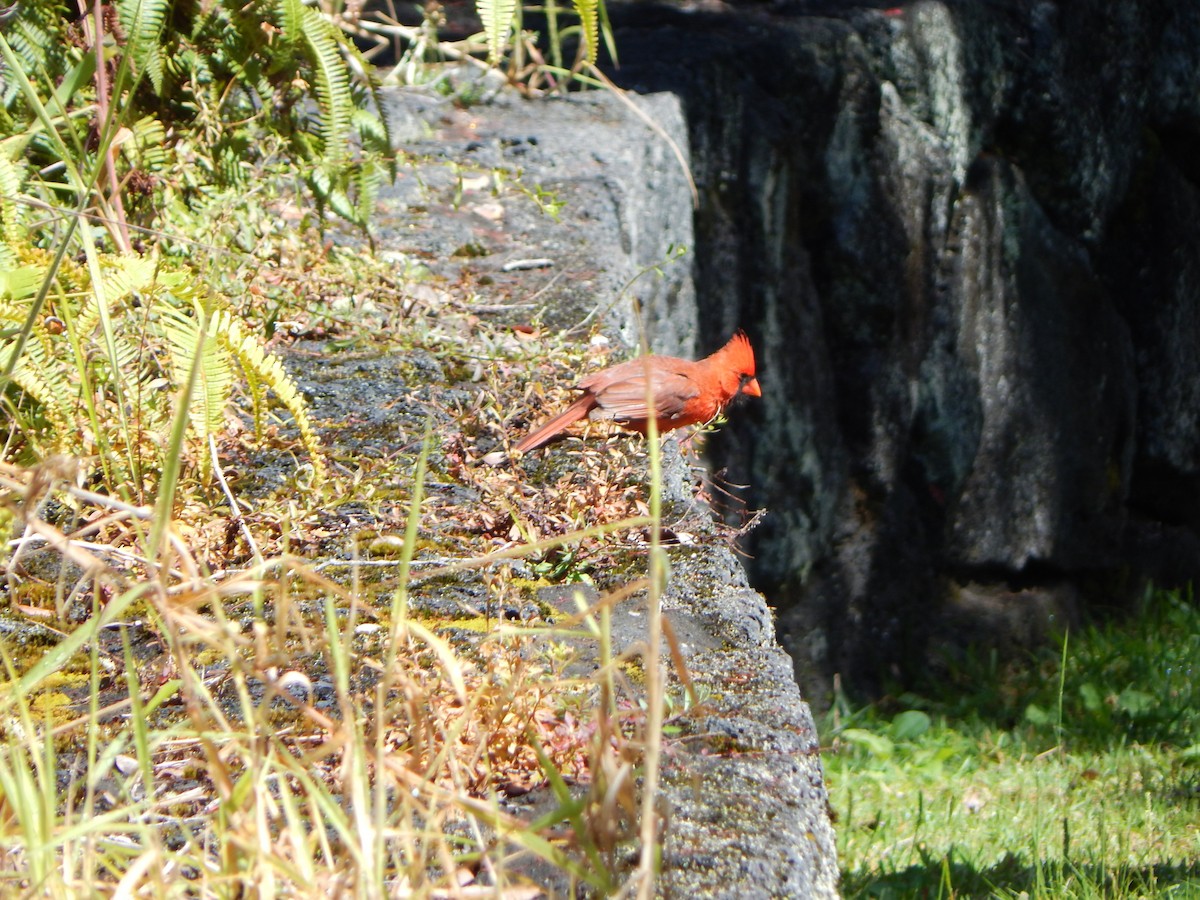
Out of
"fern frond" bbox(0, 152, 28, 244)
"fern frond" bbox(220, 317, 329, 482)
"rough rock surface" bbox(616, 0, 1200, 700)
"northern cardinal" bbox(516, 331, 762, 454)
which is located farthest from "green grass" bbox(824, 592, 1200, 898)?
"fern frond" bbox(0, 152, 28, 244)

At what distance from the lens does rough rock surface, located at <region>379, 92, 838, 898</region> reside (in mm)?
1563

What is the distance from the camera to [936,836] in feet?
12.8

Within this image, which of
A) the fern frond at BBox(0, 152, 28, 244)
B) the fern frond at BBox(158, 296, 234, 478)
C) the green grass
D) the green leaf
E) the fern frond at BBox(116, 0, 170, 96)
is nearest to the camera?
the fern frond at BBox(158, 296, 234, 478)

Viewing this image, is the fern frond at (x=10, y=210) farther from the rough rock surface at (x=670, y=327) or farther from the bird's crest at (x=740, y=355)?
the bird's crest at (x=740, y=355)

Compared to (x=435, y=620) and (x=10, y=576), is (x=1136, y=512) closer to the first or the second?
(x=435, y=620)

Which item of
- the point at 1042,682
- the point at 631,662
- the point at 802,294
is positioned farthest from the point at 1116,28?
the point at 631,662

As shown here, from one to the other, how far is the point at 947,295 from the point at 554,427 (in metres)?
3.30

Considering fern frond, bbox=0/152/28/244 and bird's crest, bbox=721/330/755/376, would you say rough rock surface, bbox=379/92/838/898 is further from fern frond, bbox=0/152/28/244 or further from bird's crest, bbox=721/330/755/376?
fern frond, bbox=0/152/28/244

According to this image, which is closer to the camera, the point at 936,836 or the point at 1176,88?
the point at 936,836

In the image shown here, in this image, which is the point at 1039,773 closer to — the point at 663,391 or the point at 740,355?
the point at 740,355

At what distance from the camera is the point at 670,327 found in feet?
13.8

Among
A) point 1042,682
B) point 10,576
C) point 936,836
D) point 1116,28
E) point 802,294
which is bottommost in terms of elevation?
point 1042,682

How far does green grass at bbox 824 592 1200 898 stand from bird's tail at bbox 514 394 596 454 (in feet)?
4.11

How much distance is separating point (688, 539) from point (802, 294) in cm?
298
